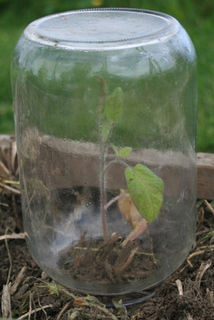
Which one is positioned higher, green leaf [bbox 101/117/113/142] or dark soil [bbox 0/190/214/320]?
green leaf [bbox 101/117/113/142]

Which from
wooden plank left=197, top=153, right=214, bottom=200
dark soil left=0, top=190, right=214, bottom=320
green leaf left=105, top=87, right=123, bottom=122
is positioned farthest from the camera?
wooden plank left=197, top=153, right=214, bottom=200

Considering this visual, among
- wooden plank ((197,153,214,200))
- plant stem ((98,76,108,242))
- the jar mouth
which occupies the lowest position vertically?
wooden plank ((197,153,214,200))

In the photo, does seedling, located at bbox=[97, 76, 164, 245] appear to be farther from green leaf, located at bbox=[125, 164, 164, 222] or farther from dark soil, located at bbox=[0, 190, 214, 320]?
dark soil, located at bbox=[0, 190, 214, 320]

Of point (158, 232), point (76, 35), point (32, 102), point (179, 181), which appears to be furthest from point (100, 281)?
point (76, 35)

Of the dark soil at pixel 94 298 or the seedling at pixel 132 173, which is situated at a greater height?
the seedling at pixel 132 173

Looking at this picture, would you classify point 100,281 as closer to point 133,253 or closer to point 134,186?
point 133,253

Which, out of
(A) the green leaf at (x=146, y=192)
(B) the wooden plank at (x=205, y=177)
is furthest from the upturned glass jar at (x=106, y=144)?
(B) the wooden plank at (x=205, y=177)

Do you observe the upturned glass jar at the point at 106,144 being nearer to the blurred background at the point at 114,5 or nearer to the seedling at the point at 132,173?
the seedling at the point at 132,173

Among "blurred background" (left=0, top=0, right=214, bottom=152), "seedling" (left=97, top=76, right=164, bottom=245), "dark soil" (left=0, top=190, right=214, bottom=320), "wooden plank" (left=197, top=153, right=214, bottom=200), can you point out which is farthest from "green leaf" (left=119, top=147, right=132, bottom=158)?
"blurred background" (left=0, top=0, right=214, bottom=152)
